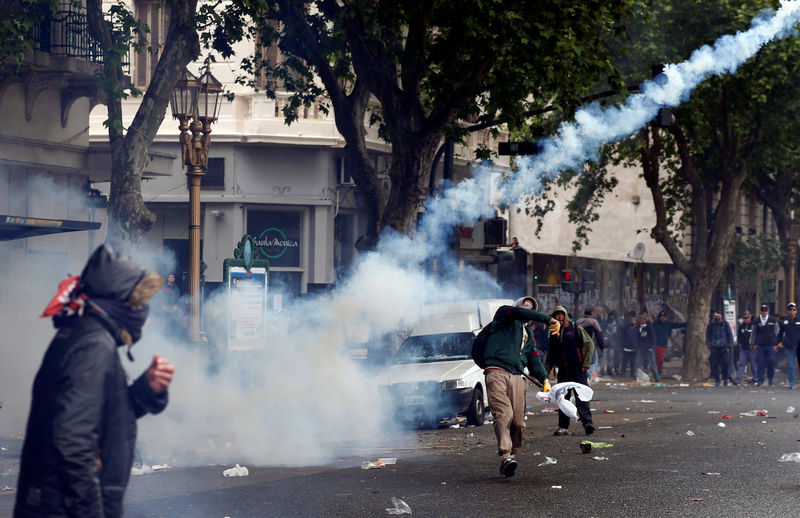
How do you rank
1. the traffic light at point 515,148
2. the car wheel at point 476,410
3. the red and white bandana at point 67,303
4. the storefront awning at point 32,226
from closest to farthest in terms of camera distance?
the red and white bandana at point 67,303 < the storefront awning at point 32,226 < the car wheel at point 476,410 < the traffic light at point 515,148

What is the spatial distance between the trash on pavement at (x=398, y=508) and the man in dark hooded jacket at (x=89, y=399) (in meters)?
4.60

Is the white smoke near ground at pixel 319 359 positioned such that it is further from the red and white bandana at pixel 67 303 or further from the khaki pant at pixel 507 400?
the red and white bandana at pixel 67 303

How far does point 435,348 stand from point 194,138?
495cm

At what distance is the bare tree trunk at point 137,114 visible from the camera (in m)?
15.6

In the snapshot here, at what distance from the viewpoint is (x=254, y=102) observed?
3095 cm

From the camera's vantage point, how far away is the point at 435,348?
18109 millimetres

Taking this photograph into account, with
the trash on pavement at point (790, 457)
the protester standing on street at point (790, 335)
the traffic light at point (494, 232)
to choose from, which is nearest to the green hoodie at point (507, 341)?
the trash on pavement at point (790, 457)

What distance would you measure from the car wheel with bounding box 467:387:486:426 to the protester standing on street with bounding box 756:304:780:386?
1173 centimetres

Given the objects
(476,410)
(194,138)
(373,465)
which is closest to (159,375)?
(373,465)

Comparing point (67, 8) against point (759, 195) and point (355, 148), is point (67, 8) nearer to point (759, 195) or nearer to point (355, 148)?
point (355, 148)

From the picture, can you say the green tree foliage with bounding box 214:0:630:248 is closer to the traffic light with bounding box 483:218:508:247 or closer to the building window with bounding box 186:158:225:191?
the traffic light with bounding box 483:218:508:247

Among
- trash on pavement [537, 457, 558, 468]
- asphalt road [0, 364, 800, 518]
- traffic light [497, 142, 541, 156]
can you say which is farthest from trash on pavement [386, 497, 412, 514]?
traffic light [497, 142, 541, 156]

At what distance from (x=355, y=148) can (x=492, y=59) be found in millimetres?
2923

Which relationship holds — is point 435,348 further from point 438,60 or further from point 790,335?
point 790,335
